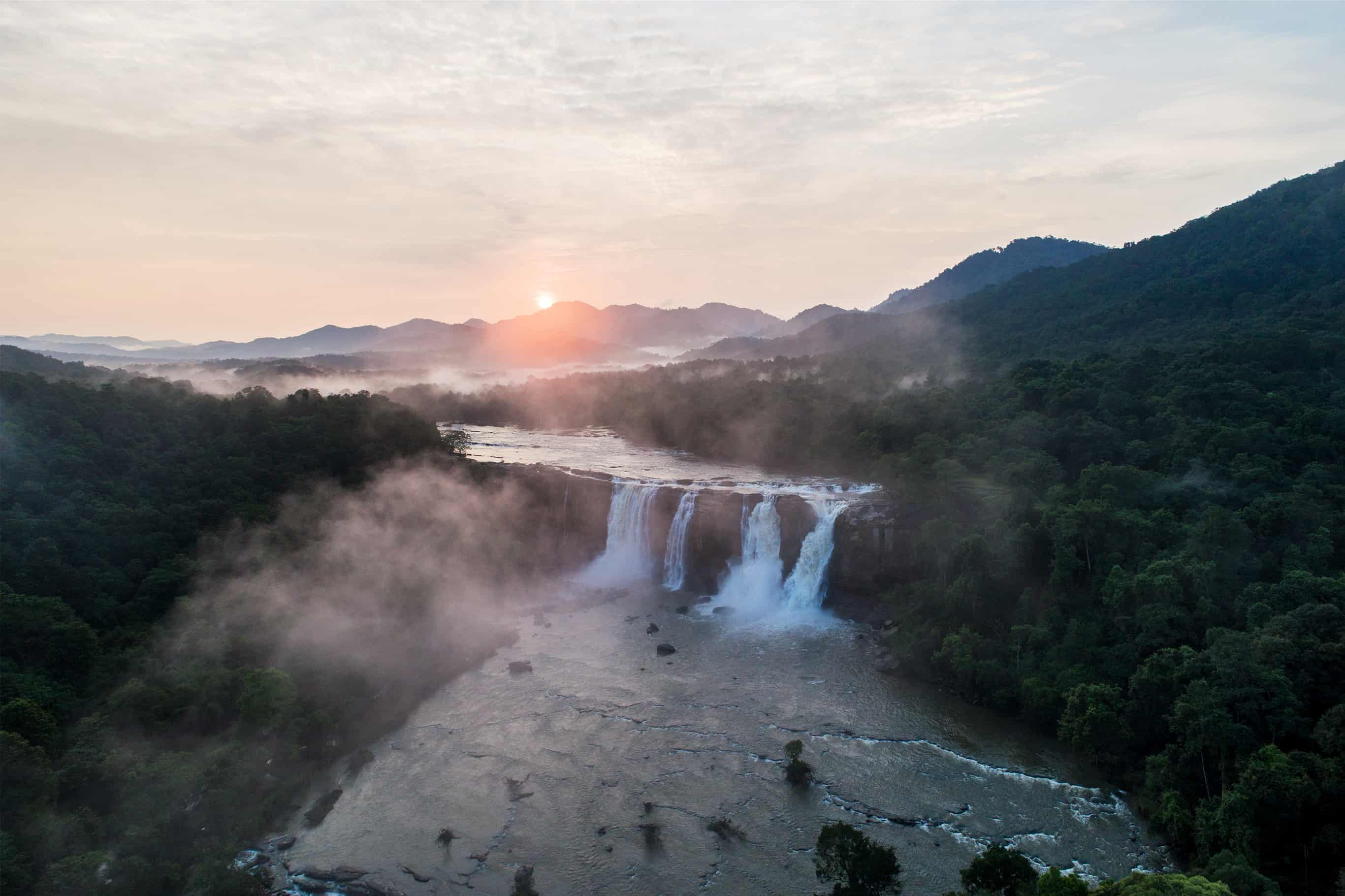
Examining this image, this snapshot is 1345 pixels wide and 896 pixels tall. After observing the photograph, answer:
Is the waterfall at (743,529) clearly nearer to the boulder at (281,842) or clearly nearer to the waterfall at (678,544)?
the waterfall at (678,544)

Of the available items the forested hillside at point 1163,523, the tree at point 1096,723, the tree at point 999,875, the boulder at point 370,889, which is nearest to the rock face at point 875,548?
the forested hillside at point 1163,523

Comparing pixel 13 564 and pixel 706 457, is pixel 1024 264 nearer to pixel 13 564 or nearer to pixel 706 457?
pixel 706 457

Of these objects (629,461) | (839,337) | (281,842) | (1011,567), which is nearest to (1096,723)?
(1011,567)

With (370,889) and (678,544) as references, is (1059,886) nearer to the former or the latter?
(370,889)

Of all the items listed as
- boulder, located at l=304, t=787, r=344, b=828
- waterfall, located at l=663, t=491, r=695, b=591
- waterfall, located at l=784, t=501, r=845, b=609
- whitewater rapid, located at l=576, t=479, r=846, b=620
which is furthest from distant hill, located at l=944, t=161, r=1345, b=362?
boulder, located at l=304, t=787, r=344, b=828

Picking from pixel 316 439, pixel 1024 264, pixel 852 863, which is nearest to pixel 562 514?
pixel 316 439

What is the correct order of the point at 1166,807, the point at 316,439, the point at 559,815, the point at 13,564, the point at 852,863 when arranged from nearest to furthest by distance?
the point at 852,863
the point at 1166,807
the point at 559,815
the point at 13,564
the point at 316,439
